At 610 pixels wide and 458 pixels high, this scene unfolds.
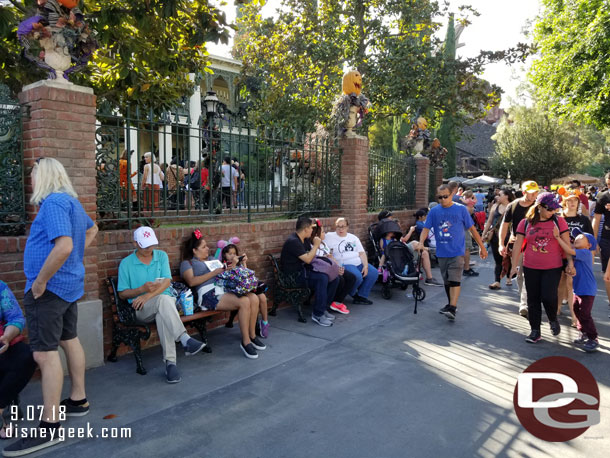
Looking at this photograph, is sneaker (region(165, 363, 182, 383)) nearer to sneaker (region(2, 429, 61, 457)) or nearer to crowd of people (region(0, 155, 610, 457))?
crowd of people (region(0, 155, 610, 457))

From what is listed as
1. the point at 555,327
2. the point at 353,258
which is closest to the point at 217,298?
the point at 353,258

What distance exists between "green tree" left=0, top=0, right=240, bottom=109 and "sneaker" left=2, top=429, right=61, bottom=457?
3.72 m

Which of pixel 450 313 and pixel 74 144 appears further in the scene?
pixel 450 313

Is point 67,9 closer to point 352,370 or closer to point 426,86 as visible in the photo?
point 352,370

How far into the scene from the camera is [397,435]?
3.34 metres

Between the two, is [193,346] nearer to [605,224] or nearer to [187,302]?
[187,302]

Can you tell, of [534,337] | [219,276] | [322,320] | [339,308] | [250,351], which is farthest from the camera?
[339,308]

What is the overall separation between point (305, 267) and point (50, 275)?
384cm

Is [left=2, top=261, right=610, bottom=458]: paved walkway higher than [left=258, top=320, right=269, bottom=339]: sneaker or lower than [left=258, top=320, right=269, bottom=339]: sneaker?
lower

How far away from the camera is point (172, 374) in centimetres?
424

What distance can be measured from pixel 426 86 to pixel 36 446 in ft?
42.0

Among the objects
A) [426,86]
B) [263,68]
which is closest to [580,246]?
[426,86]

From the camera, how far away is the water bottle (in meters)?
4.89

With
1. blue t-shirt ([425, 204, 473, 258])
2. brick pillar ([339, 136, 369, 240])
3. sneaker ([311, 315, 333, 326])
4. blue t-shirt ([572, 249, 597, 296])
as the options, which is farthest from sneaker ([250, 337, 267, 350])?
brick pillar ([339, 136, 369, 240])
